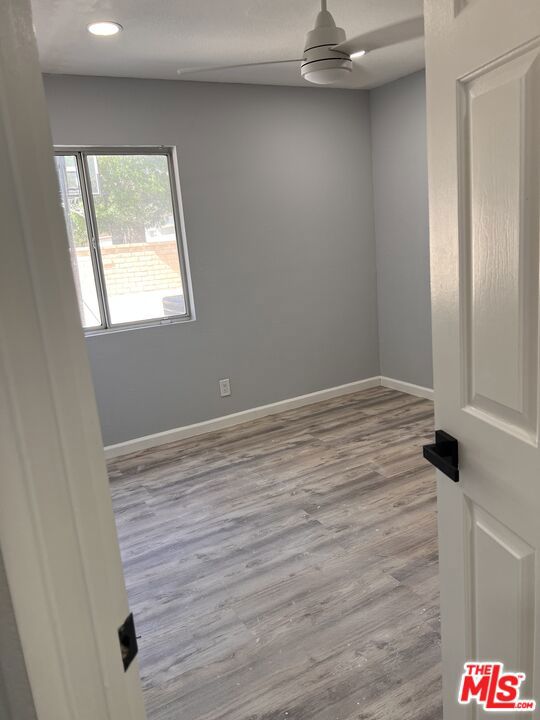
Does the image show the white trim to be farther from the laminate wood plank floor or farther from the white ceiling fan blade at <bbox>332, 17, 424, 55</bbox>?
the white ceiling fan blade at <bbox>332, 17, 424, 55</bbox>

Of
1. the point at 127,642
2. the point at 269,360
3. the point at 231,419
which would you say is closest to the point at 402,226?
the point at 269,360

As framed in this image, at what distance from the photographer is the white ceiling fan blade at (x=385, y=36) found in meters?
1.94

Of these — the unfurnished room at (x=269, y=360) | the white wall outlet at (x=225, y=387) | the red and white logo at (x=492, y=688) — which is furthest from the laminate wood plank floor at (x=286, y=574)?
the red and white logo at (x=492, y=688)

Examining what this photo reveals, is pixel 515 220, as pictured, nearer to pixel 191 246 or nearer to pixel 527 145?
pixel 527 145

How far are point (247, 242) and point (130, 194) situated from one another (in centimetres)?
92

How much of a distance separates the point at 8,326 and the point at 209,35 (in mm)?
2906

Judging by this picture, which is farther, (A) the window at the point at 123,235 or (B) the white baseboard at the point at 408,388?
(B) the white baseboard at the point at 408,388

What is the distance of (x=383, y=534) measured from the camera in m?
2.58

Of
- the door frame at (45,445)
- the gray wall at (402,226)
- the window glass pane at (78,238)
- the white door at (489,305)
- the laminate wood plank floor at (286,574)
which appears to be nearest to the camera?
the door frame at (45,445)

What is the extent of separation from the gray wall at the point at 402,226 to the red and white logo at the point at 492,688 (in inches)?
131

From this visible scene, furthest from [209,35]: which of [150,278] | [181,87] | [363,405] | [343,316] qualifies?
[363,405]

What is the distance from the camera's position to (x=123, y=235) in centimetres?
376

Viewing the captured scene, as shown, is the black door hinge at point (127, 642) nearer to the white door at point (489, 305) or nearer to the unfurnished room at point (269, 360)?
the unfurnished room at point (269, 360)

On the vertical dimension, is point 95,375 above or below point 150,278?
below
